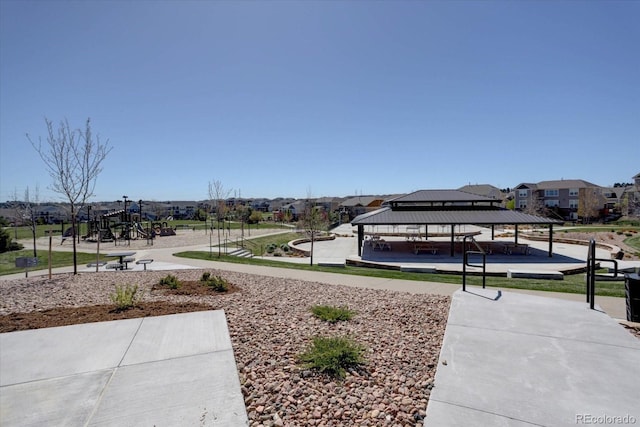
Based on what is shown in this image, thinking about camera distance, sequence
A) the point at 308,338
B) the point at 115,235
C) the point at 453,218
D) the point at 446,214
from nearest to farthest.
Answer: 1. the point at 308,338
2. the point at 453,218
3. the point at 446,214
4. the point at 115,235

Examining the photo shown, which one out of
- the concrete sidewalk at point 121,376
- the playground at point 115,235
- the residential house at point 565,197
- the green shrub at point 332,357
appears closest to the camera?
the concrete sidewalk at point 121,376

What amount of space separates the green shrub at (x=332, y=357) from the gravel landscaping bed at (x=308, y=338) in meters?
0.12

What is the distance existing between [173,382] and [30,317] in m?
4.58

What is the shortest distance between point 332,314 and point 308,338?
1038mm

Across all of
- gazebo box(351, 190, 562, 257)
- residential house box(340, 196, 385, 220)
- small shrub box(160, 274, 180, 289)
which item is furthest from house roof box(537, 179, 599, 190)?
small shrub box(160, 274, 180, 289)

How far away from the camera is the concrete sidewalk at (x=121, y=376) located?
3268mm

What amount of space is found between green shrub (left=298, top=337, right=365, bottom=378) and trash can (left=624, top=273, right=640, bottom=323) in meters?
4.61

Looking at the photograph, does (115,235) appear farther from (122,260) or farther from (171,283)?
(171,283)

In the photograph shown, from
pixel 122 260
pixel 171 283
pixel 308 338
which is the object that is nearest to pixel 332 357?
pixel 308 338

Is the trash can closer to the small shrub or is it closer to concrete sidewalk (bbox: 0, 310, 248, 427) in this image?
concrete sidewalk (bbox: 0, 310, 248, 427)

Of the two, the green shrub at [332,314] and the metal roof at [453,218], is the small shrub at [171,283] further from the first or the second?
the metal roof at [453,218]

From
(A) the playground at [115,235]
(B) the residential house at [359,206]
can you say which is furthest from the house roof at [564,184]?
(A) the playground at [115,235]

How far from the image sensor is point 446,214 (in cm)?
2141

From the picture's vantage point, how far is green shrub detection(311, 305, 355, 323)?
5.89 m
